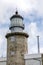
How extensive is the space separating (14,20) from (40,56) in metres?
6.12

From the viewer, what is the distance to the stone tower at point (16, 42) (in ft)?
90.7

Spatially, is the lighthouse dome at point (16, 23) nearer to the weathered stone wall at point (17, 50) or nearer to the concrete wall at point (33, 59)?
the weathered stone wall at point (17, 50)

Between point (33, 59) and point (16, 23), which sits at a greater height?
point (16, 23)

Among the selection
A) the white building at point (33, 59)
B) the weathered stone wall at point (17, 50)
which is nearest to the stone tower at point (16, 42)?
the weathered stone wall at point (17, 50)

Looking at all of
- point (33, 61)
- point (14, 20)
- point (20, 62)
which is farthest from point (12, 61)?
point (14, 20)

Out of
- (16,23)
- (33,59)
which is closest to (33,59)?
(33,59)

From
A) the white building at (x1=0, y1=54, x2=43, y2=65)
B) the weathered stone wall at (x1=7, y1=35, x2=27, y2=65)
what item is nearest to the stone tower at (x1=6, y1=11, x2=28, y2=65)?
the weathered stone wall at (x1=7, y1=35, x2=27, y2=65)

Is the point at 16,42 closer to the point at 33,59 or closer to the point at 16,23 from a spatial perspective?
the point at 16,23

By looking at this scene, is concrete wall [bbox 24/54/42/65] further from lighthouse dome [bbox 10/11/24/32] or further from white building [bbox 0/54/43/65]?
lighthouse dome [bbox 10/11/24/32]

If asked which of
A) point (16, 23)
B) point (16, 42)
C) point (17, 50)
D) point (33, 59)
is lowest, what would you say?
point (33, 59)

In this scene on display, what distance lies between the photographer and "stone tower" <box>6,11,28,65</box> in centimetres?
2764

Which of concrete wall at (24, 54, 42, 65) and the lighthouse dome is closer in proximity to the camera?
concrete wall at (24, 54, 42, 65)

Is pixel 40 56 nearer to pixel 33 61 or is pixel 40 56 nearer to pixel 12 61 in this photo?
pixel 33 61

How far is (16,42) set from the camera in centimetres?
2812
